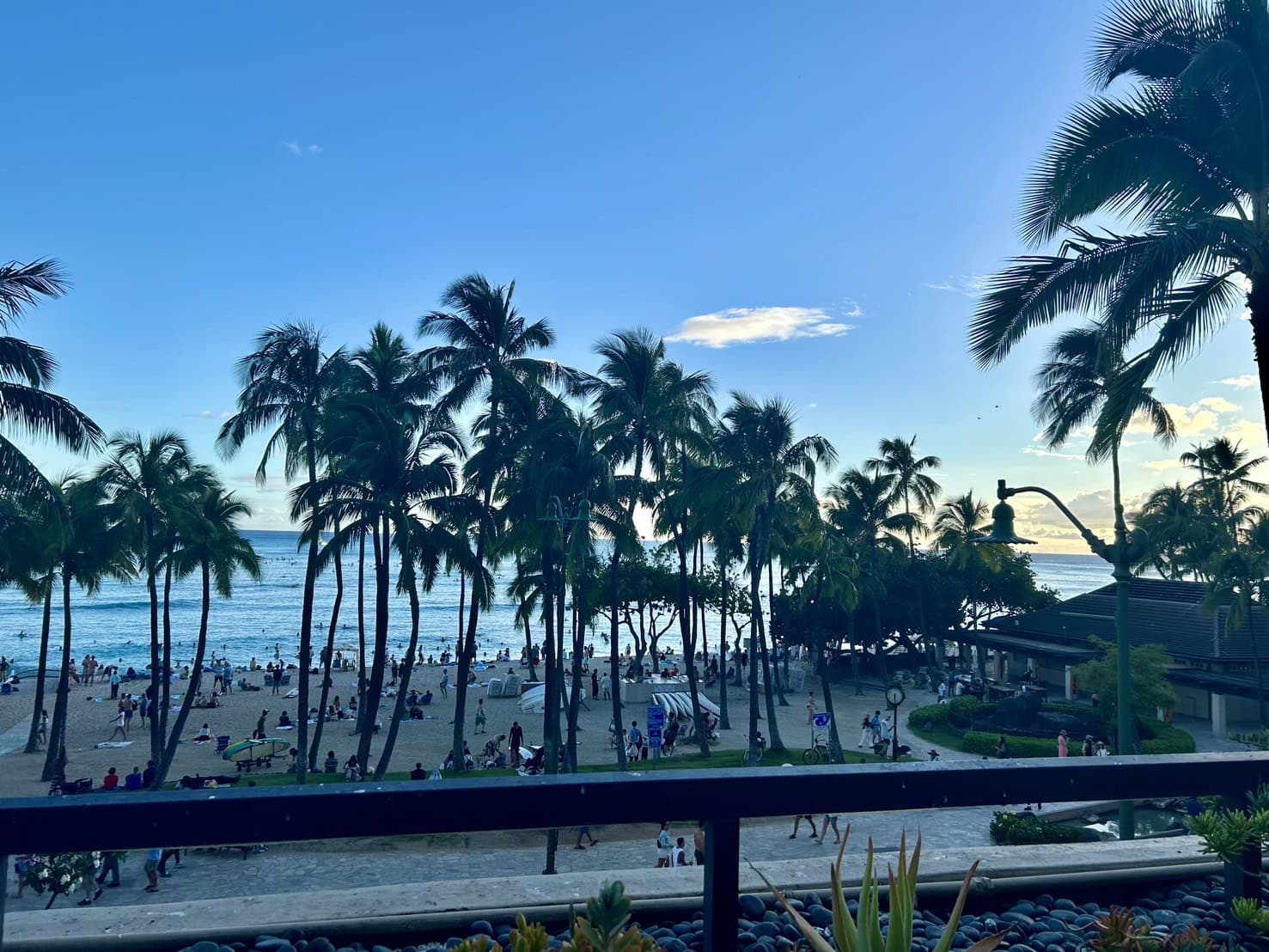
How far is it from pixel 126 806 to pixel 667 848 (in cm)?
1552

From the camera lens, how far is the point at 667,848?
54.5 feet

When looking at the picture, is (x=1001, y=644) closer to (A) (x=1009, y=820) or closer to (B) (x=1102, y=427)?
(A) (x=1009, y=820)

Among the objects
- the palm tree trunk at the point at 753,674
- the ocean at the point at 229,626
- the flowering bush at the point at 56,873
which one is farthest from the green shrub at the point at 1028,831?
the ocean at the point at 229,626

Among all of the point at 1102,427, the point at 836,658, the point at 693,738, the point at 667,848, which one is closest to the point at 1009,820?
the point at 667,848

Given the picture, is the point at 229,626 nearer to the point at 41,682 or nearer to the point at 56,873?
the point at 41,682

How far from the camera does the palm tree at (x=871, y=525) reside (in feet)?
141

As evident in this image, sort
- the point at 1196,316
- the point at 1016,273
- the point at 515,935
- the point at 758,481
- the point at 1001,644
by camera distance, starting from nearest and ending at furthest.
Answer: the point at 515,935, the point at 1196,316, the point at 1016,273, the point at 758,481, the point at 1001,644

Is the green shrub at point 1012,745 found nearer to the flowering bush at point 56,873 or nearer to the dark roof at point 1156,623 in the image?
the dark roof at point 1156,623

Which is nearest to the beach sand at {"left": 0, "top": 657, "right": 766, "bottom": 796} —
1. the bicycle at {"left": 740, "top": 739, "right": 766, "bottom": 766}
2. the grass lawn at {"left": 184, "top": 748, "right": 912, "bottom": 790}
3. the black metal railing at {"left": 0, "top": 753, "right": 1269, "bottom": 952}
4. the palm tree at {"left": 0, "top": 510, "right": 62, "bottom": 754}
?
the grass lawn at {"left": 184, "top": 748, "right": 912, "bottom": 790}

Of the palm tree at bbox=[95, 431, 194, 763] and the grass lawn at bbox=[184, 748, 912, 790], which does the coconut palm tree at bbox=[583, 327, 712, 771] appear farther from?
the palm tree at bbox=[95, 431, 194, 763]

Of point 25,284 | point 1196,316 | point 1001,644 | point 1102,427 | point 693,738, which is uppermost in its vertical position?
point 25,284

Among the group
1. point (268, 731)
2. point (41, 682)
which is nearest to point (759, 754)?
point (268, 731)

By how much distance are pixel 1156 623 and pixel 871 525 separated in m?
12.6

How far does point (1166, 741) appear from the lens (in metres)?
27.0
